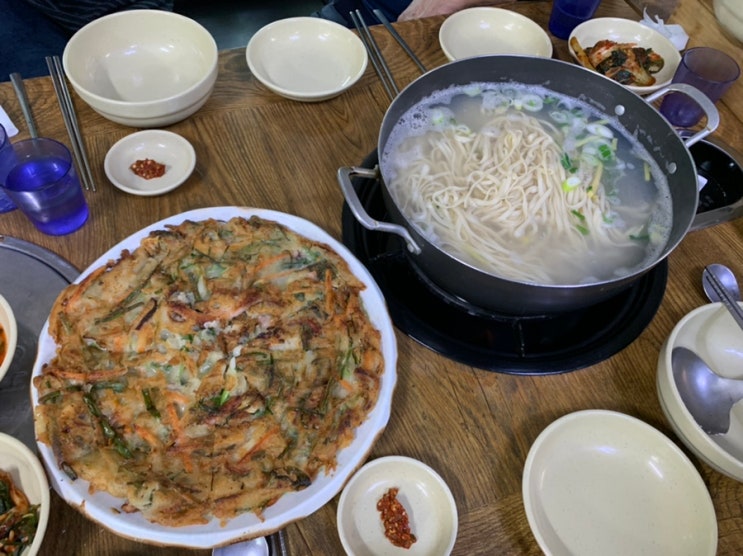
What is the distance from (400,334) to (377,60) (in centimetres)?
120

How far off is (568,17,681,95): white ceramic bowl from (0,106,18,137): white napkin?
2.13 metres

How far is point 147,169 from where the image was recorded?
5.86 ft

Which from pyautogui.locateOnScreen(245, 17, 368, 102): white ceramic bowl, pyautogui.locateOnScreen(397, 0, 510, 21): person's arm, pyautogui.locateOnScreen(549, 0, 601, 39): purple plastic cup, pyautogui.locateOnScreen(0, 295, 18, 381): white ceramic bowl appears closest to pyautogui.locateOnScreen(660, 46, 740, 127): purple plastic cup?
pyautogui.locateOnScreen(549, 0, 601, 39): purple plastic cup

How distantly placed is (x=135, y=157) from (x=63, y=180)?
1.03 feet

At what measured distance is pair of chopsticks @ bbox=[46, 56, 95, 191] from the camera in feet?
5.81

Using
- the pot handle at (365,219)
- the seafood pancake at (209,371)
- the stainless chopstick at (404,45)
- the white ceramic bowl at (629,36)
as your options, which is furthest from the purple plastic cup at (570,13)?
the seafood pancake at (209,371)

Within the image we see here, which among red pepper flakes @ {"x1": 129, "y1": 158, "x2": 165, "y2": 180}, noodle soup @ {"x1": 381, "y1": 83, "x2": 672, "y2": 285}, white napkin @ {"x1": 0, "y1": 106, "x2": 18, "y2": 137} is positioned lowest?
red pepper flakes @ {"x1": 129, "y1": 158, "x2": 165, "y2": 180}

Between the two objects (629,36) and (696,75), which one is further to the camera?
(629,36)

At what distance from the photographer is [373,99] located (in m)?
2.12

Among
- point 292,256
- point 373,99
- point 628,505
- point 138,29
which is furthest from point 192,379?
point 138,29

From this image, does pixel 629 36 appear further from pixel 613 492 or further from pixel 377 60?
pixel 613 492

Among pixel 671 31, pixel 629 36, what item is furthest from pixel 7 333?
pixel 671 31

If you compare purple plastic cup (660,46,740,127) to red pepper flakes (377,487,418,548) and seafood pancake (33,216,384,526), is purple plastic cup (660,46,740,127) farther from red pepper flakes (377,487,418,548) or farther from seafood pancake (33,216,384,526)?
red pepper flakes (377,487,418,548)

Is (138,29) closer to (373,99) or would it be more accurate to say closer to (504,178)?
(373,99)
